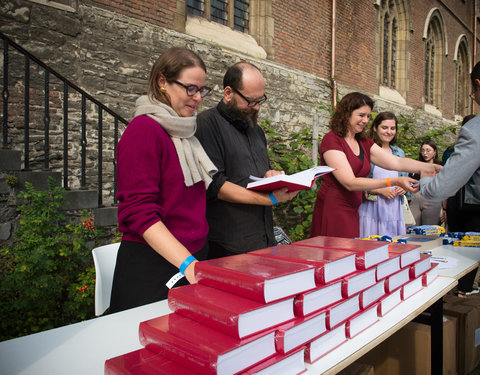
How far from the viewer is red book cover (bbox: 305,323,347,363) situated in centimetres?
100

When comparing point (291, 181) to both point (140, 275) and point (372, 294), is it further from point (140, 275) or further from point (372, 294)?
point (140, 275)

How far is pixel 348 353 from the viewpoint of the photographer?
107 cm

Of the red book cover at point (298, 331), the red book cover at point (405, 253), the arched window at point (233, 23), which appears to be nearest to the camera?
the red book cover at point (298, 331)

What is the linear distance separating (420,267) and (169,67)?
1404mm

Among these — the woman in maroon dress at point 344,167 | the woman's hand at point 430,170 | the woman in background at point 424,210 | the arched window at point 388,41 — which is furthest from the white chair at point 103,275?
the arched window at point 388,41

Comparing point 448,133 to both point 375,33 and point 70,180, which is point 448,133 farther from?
point 70,180

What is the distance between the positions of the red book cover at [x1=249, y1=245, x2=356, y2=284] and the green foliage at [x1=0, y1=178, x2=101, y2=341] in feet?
8.60

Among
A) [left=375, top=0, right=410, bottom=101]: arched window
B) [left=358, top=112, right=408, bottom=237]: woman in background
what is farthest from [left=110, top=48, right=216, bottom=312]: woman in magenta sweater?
[left=375, top=0, right=410, bottom=101]: arched window

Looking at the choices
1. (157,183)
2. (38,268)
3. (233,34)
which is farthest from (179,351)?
(233,34)

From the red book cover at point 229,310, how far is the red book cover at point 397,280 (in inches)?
22.8

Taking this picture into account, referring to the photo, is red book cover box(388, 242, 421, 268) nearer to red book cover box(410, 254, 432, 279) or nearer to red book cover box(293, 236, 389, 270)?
red book cover box(410, 254, 432, 279)

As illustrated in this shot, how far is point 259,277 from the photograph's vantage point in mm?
923

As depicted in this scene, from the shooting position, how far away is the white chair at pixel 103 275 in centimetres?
192

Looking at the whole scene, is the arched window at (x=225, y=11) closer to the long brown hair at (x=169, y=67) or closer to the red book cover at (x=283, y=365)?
the long brown hair at (x=169, y=67)
